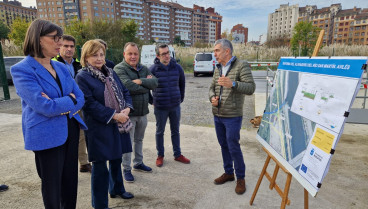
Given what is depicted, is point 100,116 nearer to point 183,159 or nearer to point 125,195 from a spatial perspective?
point 125,195

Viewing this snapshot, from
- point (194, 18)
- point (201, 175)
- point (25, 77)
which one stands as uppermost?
point (194, 18)

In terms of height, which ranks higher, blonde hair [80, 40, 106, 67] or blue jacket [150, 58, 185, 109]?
blonde hair [80, 40, 106, 67]

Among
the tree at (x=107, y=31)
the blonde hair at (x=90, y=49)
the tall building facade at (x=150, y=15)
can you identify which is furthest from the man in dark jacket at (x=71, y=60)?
the tall building facade at (x=150, y=15)

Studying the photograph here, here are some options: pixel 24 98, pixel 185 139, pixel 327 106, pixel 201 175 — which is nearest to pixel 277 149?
pixel 327 106

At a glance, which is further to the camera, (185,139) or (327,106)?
(185,139)

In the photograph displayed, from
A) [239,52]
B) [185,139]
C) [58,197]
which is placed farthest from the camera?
[239,52]

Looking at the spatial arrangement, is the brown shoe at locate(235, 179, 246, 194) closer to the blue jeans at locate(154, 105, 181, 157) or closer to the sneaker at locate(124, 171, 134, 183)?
the blue jeans at locate(154, 105, 181, 157)

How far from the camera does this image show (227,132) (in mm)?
2828

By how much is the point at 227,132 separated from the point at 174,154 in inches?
49.5

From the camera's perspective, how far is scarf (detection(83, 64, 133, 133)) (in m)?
2.31

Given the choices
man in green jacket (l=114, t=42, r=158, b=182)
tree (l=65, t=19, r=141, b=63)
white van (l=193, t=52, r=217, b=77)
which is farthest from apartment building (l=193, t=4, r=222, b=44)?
man in green jacket (l=114, t=42, r=158, b=182)

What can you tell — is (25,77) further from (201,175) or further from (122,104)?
(201,175)

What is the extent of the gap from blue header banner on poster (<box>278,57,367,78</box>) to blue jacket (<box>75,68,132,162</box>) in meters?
1.86

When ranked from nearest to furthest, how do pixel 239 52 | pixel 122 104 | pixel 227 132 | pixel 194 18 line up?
pixel 122 104, pixel 227 132, pixel 239 52, pixel 194 18
